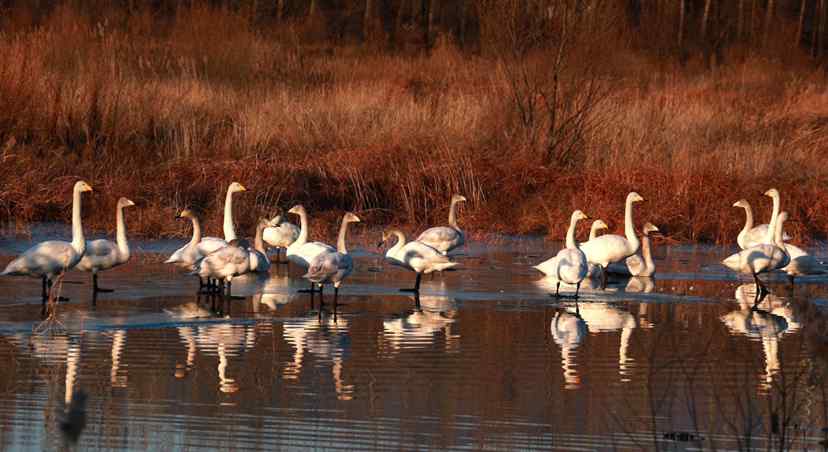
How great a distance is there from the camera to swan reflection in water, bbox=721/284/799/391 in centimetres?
1019

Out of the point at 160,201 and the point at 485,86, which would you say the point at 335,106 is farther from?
the point at 160,201

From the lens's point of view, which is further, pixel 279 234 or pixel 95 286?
pixel 279 234

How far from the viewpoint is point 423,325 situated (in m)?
11.1

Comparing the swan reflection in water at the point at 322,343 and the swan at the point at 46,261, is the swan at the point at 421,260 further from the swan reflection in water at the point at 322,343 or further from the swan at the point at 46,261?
the swan at the point at 46,261

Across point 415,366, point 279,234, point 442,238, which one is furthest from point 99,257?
point 415,366

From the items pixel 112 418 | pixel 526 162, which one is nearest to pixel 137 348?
pixel 112 418

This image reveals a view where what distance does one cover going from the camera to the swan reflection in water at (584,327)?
30.6ft

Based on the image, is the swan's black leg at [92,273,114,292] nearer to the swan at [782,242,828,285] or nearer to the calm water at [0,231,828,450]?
the calm water at [0,231,828,450]

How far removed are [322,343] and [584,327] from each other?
7.51 ft

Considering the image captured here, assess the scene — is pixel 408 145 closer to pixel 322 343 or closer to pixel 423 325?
pixel 423 325

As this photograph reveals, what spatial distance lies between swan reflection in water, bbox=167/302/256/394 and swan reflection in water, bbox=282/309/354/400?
13.0 inches

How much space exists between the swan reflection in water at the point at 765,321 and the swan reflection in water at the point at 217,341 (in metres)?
3.39

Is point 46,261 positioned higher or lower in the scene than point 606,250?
higher

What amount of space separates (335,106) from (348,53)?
10.8 metres
